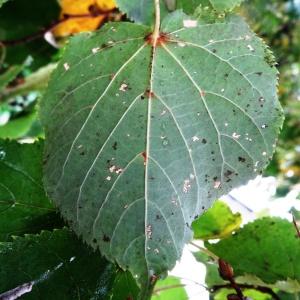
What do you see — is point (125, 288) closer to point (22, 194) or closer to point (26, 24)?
point (22, 194)

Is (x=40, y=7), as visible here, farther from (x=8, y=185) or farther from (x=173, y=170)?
(x=173, y=170)

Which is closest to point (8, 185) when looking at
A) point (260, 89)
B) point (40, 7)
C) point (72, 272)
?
point (72, 272)

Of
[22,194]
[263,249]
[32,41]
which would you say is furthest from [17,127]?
[263,249]

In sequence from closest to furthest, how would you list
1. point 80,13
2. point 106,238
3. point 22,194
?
1. point 106,238
2. point 22,194
3. point 80,13

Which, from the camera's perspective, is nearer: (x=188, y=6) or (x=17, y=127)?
(x=188, y=6)

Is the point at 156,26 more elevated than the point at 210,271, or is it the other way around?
the point at 156,26

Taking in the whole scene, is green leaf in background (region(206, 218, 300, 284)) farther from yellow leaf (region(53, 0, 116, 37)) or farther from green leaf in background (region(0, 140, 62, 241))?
yellow leaf (region(53, 0, 116, 37))
